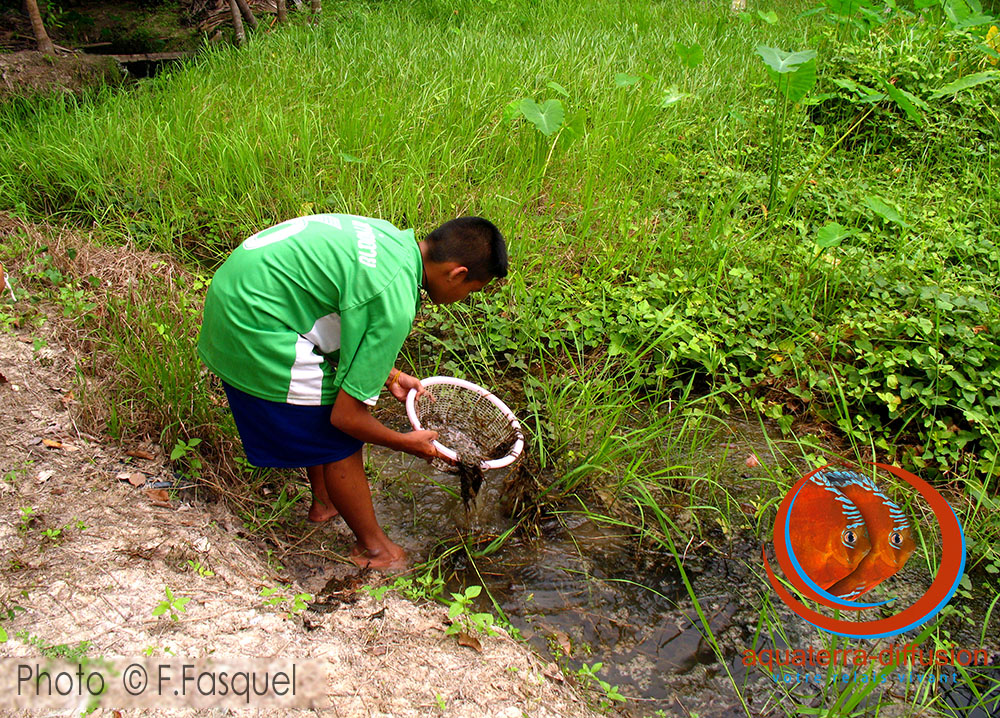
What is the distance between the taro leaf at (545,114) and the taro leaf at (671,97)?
882 mm

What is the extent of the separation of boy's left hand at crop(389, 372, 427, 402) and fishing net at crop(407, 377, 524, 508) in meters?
0.04

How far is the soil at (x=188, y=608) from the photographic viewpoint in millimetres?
1809

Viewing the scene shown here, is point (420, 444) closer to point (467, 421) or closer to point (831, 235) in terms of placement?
point (467, 421)

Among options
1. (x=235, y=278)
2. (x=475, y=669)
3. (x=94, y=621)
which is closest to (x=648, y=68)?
(x=235, y=278)

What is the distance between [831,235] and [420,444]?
2791 millimetres

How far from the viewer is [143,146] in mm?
4102

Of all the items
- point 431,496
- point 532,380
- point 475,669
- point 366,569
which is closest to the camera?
point 475,669

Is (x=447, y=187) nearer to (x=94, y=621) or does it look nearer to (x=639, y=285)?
(x=639, y=285)

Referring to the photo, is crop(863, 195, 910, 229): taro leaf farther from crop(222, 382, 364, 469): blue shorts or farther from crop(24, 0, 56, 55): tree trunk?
crop(24, 0, 56, 55): tree trunk

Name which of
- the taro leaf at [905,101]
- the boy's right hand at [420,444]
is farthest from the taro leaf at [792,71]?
the boy's right hand at [420,444]

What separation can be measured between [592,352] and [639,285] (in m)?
0.48

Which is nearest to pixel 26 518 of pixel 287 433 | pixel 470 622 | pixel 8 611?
pixel 8 611

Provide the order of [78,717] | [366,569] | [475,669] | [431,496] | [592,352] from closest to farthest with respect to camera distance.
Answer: [78,717] → [475,669] → [366,569] → [431,496] → [592,352]

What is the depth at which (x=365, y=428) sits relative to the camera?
2.03 metres
